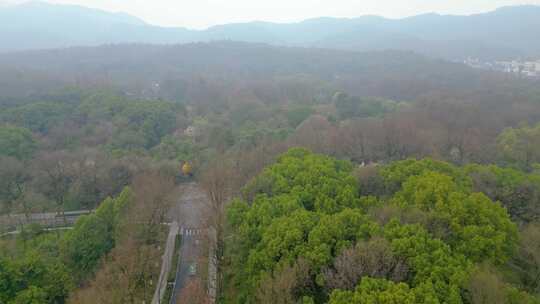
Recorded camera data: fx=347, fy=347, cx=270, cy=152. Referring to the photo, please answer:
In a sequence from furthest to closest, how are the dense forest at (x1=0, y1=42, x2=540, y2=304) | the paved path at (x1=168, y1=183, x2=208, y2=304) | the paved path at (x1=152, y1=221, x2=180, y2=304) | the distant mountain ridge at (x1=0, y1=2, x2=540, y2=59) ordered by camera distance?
1. the distant mountain ridge at (x1=0, y1=2, x2=540, y2=59)
2. the paved path at (x1=168, y1=183, x2=208, y2=304)
3. the paved path at (x1=152, y1=221, x2=180, y2=304)
4. the dense forest at (x1=0, y1=42, x2=540, y2=304)

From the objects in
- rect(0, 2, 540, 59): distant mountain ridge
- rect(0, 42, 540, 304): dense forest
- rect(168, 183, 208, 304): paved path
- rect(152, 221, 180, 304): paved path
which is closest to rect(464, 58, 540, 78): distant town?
rect(0, 2, 540, 59): distant mountain ridge

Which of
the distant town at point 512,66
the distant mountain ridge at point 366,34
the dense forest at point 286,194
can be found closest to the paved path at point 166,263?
the dense forest at point 286,194

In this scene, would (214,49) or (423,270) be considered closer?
(423,270)

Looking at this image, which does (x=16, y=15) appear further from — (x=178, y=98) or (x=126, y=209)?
(x=126, y=209)

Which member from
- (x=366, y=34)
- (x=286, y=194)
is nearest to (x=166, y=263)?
(x=286, y=194)

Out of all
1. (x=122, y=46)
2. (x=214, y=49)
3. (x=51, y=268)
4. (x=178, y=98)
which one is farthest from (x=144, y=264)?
(x=122, y=46)

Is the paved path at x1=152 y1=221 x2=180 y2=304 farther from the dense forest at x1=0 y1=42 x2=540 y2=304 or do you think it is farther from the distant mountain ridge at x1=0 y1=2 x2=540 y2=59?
the distant mountain ridge at x1=0 y1=2 x2=540 y2=59
